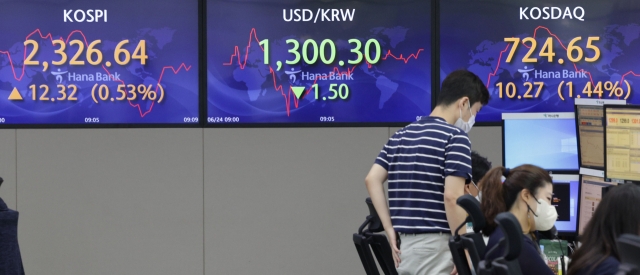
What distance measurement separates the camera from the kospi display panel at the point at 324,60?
5078 mm

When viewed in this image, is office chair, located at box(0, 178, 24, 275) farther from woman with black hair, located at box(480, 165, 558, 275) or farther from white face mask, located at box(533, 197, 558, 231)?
white face mask, located at box(533, 197, 558, 231)

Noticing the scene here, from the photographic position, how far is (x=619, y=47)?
501 centimetres

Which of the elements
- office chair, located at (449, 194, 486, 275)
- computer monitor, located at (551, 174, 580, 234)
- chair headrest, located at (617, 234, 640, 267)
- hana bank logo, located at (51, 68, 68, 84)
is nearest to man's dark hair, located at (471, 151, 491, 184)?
computer monitor, located at (551, 174, 580, 234)

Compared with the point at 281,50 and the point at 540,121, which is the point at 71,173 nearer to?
the point at 281,50

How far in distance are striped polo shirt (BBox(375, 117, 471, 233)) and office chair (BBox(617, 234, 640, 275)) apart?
1.40 m

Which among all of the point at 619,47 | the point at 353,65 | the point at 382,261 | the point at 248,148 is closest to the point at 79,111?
the point at 248,148

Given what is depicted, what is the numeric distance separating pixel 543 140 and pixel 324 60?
5.02ft

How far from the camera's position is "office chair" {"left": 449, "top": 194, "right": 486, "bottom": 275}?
2.13 metres

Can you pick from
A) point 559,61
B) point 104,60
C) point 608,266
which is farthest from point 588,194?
point 104,60

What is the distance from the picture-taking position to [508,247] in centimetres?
190

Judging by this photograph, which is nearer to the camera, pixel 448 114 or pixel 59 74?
pixel 448 114

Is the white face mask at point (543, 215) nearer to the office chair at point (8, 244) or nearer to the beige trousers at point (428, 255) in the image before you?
the beige trousers at point (428, 255)

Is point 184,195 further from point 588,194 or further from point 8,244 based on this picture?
point 588,194
